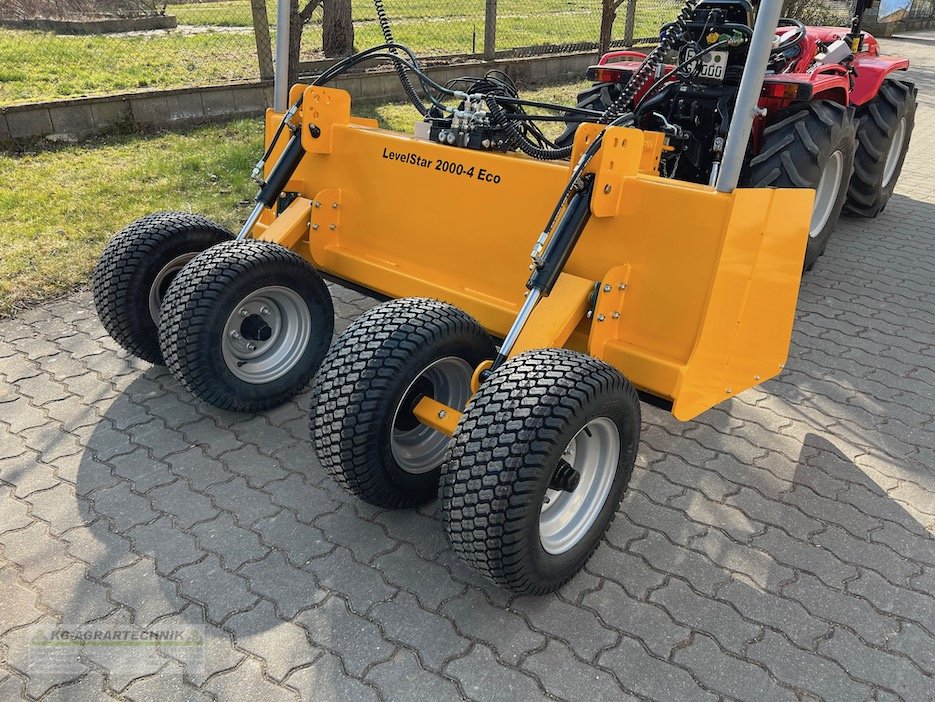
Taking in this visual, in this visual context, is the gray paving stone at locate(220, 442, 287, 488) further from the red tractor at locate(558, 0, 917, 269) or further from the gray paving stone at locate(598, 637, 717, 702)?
the red tractor at locate(558, 0, 917, 269)

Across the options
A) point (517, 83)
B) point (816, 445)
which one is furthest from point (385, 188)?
point (517, 83)

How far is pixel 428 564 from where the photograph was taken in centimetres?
262

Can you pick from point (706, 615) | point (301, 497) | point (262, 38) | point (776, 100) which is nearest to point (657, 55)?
point (776, 100)

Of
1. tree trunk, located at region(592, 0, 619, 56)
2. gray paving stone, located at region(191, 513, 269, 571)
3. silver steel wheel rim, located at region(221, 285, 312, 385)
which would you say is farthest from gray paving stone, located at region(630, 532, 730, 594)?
tree trunk, located at region(592, 0, 619, 56)

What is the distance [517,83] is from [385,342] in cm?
890

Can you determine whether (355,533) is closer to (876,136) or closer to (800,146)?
(800,146)

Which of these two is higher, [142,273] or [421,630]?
[142,273]

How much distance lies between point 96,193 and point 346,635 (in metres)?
4.63

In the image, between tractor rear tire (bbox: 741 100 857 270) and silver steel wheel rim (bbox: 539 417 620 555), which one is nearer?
silver steel wheel rim (bbox: 539 417 620 555)

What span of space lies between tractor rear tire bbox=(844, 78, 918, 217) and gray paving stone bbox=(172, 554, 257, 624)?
527 cm

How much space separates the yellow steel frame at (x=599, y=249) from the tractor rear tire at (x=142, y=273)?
0.40 metres

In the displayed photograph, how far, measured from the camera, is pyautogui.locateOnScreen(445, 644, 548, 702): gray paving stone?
2.16 metres

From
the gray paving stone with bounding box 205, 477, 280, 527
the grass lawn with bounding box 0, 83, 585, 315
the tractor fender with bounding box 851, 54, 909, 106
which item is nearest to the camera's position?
the gray paving stone with bounding box 205, 477, 280, 527

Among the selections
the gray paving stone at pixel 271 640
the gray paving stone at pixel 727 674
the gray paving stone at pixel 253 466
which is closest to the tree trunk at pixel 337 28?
the gray paving stone at pixel 253 466
